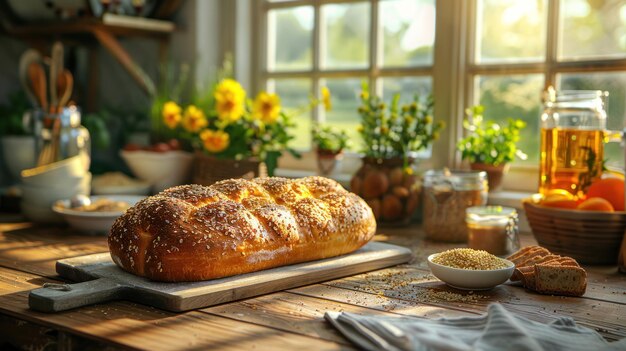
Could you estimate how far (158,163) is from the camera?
240cm

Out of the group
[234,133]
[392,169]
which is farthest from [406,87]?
[234,133]

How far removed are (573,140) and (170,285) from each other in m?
1.03

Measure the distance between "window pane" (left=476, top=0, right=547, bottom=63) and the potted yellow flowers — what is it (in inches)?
25.4

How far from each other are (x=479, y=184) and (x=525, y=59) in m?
0.48

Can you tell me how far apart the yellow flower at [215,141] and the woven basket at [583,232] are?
98 cm

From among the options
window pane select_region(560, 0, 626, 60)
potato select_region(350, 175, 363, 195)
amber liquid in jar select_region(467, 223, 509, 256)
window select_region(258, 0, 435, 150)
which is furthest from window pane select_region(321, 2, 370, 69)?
amber liquid in jar select_region(467, 223, 509, 256)

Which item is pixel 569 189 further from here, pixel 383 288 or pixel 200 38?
pixel 200 38

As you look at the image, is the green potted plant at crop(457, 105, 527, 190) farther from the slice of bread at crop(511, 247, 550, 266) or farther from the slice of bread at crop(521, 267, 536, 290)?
the slice of bread at crop(521, 267, 536, 290)

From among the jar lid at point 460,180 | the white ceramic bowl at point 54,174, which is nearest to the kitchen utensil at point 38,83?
the white ceramic bowl at point 54,174

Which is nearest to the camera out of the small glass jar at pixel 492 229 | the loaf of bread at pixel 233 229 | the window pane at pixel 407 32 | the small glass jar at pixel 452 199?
the loaf of bread at pixel 233 229

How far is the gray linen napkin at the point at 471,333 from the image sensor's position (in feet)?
3.37

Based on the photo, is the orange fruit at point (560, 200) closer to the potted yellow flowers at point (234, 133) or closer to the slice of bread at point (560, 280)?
the slice of bread at point (560, 280)

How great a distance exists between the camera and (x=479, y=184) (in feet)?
6.25

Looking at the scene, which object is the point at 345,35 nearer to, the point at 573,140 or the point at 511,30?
the point at 511,30
